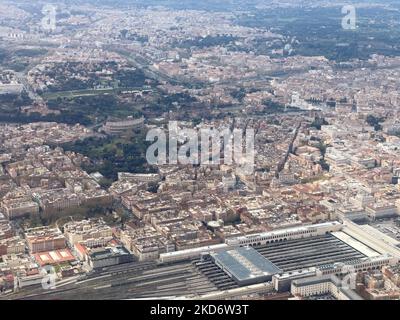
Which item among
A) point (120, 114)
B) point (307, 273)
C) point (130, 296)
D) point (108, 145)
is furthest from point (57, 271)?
point (120, 114)

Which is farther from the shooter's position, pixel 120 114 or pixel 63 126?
pixel 120 114
